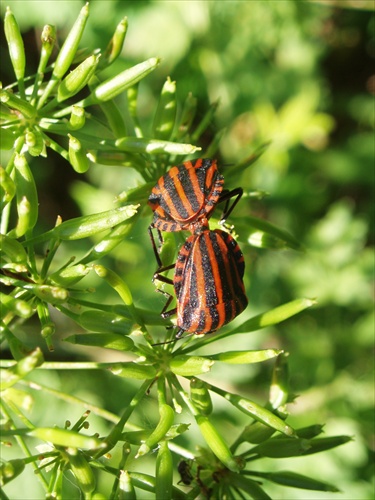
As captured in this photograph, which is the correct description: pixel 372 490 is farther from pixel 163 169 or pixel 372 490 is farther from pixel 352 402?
pixel 163 169

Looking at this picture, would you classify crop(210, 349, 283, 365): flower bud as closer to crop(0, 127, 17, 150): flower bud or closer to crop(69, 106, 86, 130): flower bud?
crop(69, 106, 86, 130): flower bud

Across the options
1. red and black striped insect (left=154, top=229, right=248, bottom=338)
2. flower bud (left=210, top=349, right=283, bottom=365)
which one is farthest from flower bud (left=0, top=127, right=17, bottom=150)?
flower bud (left=210, top=349, right=283, bottom=365)

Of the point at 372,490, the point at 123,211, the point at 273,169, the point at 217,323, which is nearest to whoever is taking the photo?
the point at 123,211

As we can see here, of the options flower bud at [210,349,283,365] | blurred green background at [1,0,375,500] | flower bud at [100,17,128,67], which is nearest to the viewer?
flower bud at [210,349,283,365]

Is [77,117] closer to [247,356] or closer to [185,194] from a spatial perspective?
[185,194]

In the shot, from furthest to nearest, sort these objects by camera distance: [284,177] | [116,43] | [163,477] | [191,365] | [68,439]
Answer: [284,177] → [116,43] → [191,365] → [163,477] → [68,439]

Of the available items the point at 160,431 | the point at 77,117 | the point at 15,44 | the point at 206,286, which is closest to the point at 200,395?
the point at 160,431

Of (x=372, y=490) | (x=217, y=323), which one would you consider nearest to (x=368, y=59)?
(x=372, y=490)
